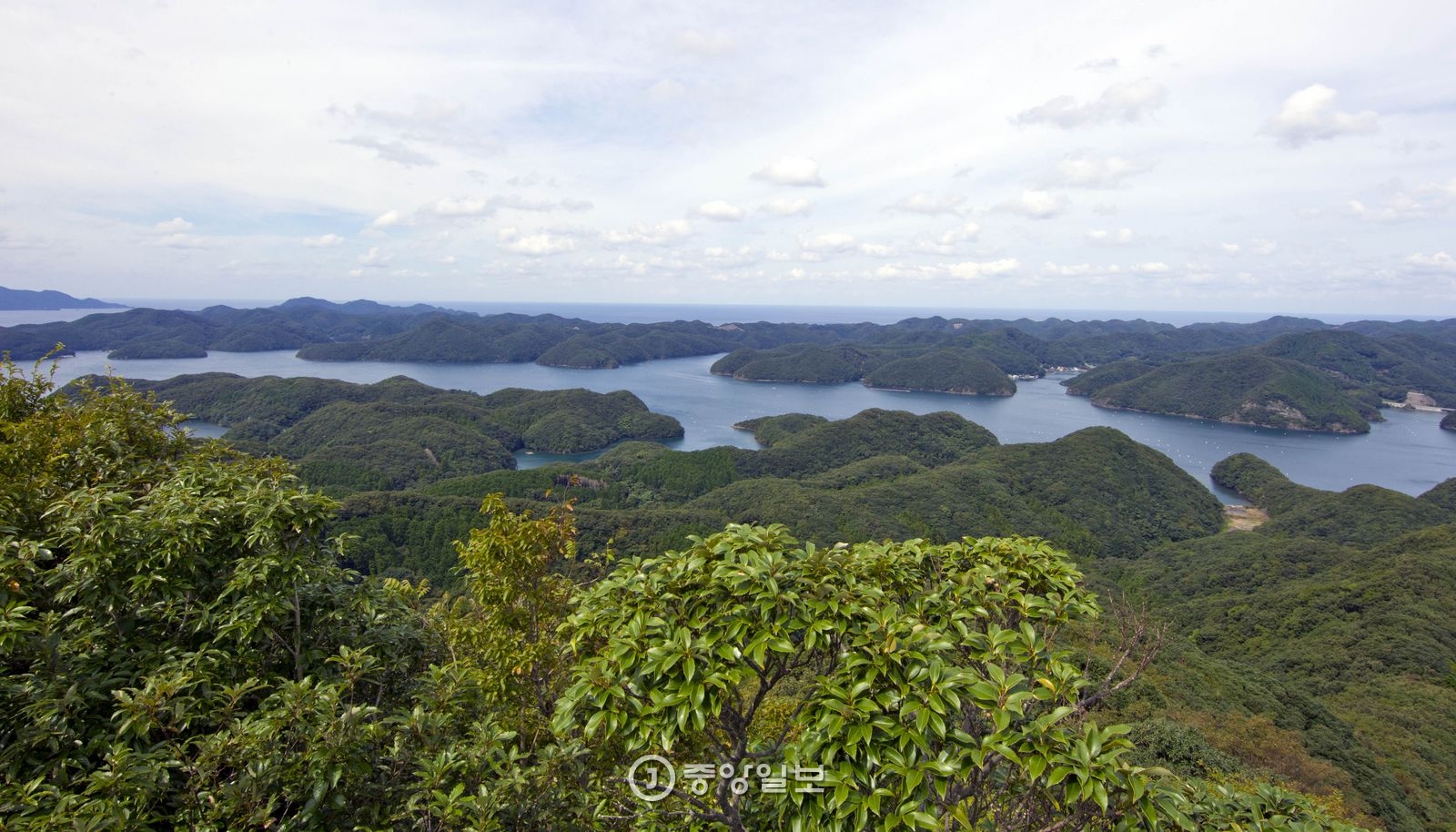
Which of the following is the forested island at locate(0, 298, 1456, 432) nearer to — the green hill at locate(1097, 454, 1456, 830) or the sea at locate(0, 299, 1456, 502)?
the sea at locate(0, 299, 1456, 502)

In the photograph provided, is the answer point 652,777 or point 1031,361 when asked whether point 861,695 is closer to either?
point 652,777

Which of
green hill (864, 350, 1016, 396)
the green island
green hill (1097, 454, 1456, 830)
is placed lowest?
green hill (1097, 454, 1456, 830)

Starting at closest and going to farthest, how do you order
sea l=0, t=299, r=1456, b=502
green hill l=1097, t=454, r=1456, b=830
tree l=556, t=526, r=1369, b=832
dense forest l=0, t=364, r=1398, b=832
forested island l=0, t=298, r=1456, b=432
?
1. tree l=556, t=526, r=1369, b=832
2. dense forest l=0, t=364, r=1398, b=832
3. green hill l=1097, t=454, r=1456, b=830
4. sea l=0, t=299, r=1456, b=502
5. forested island l=0, t=298, r=1456, b=432

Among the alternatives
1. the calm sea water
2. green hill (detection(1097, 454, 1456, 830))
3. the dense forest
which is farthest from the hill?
the dense forest

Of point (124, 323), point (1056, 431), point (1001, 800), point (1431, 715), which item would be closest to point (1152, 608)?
point (1431, 715)

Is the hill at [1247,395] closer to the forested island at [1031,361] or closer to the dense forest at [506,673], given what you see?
the forested island at [1031,361]
